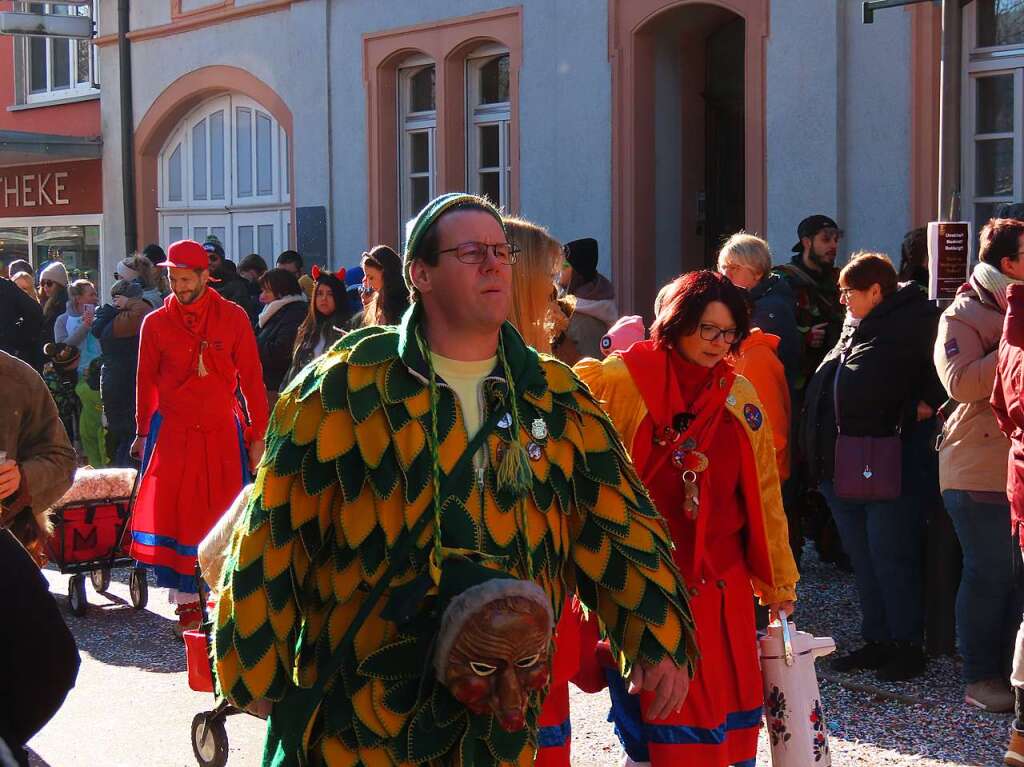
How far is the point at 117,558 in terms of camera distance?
8.80 m

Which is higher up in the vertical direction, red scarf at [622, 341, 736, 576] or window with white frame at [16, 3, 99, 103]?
window with white frame at [16, 3, 99, 103]

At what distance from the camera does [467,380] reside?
3.29 meters

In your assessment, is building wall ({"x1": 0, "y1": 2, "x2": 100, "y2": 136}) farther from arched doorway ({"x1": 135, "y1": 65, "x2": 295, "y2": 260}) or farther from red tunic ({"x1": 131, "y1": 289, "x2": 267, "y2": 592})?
red tunic ({"x1": 131, "y1": 289, "x2": 267, "y2": 592})

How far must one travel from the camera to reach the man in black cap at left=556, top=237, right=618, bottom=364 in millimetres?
9195

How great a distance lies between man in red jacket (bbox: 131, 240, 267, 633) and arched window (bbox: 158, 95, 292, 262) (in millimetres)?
8787

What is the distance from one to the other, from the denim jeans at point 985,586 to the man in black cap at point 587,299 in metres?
3.22

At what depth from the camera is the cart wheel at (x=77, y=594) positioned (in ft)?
27.8

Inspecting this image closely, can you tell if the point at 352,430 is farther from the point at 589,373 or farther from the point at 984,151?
the point at 984,151

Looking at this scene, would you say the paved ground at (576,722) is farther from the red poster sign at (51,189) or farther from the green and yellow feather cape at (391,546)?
the red poster sign at (51,189)

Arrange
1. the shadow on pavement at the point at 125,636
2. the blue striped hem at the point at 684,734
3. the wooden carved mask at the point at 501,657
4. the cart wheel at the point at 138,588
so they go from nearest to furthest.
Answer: the wooden carved mask at the point at 501,657
the blue striped hem at the point at 684,734
the shadow on pavement at the point at 125,636
the cart wheel at the point at 138,588

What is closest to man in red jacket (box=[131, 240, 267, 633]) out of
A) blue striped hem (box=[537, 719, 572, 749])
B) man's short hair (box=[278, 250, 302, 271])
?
blue striped hem (box=[537, 719, 572, 749])

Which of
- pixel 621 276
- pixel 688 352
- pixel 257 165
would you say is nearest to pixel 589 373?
pixel 688 352

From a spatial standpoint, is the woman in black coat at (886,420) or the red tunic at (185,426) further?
the red tunic at (185,426)

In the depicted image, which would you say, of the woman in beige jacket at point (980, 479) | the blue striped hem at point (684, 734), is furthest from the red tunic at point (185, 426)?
the blue striped hem at point (684, 734)
